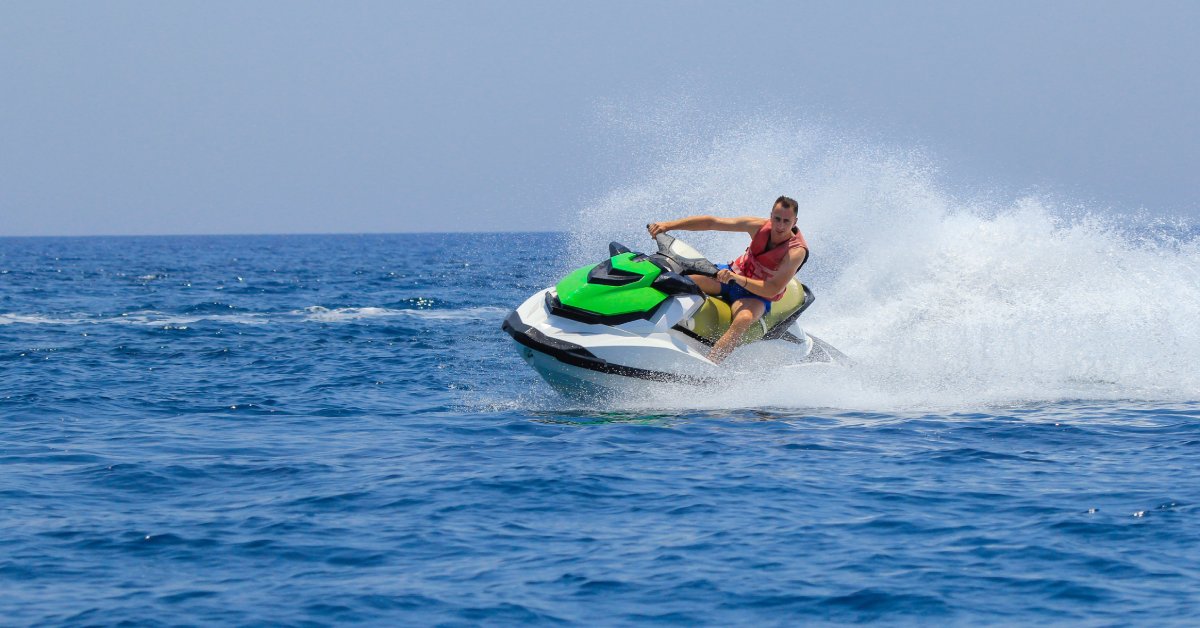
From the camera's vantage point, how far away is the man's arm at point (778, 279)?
9.10 meters

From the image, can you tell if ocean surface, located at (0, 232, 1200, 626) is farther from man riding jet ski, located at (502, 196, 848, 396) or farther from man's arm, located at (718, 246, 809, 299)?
man's arm, located at (718, 246, 809, 299)

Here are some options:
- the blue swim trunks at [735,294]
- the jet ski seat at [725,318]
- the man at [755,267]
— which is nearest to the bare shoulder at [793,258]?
the man at [755,267]

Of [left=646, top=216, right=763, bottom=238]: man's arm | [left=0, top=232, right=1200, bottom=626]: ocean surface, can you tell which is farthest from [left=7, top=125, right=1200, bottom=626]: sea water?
[left=646, top=216, right=763, bottom=238]: man's arm

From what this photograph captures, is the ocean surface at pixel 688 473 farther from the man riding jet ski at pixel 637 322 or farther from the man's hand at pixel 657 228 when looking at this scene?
the man's hand at pixel 657 228

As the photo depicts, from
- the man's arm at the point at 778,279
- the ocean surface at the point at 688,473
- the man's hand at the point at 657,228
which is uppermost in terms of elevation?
the man's hand at the point at 657,228

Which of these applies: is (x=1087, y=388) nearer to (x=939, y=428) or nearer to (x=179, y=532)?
(x=939, y=428)

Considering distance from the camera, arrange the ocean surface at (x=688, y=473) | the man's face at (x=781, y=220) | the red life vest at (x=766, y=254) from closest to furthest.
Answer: the ocean surface at (x=688, y=473)
the man's face at (x=781, y=220)
the red life vest at (x=766, y=254)

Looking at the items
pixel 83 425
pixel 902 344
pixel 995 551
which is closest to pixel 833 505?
pixel 995 551

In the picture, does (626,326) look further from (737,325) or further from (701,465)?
(701,465)

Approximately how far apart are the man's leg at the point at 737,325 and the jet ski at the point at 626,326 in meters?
0.09

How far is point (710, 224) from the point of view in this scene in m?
9.51

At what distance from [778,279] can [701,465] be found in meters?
2.22

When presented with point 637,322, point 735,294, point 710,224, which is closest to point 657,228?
point 710,224

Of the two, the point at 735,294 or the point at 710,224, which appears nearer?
the point at 735,294
